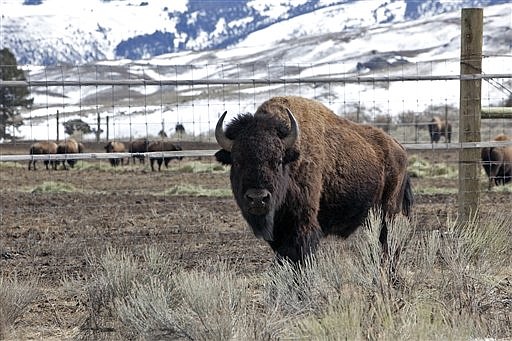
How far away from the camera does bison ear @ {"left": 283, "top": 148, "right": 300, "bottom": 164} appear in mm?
8922

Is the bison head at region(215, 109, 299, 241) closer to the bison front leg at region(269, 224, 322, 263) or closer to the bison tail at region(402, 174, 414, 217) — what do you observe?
the bison front leg at region(269, 224, 322, 263)

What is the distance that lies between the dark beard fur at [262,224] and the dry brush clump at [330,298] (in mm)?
431

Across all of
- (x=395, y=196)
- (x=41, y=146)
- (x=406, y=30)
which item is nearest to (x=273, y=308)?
(x=395, y=196)

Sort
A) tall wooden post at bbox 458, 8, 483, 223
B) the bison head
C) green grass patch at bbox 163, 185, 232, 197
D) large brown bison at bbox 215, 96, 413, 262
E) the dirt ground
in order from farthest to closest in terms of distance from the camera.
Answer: green grass patch at bbox 163, 185, 232, 197
tall wooden post at bbox 458, 8, 483, 223
the dirt ground
large brown bison at bbox 215, 96, 413, 262
the bison head

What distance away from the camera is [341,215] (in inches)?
385

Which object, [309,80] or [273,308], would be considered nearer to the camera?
[273,308]

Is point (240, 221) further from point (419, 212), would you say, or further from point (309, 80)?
point (309, 80)

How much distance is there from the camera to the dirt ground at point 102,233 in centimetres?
988

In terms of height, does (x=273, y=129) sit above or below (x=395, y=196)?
above

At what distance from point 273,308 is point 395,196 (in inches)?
143

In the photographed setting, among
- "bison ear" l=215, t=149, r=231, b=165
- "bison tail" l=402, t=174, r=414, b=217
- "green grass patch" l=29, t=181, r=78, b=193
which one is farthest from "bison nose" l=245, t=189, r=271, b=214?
"green grass patch" l=29, t=181, r=78, b=193

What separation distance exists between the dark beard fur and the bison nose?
21cm

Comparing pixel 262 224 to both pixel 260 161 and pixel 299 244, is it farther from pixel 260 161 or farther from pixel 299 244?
pixel 260 161

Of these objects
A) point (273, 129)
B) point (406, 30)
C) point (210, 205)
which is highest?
point (406, 30)
